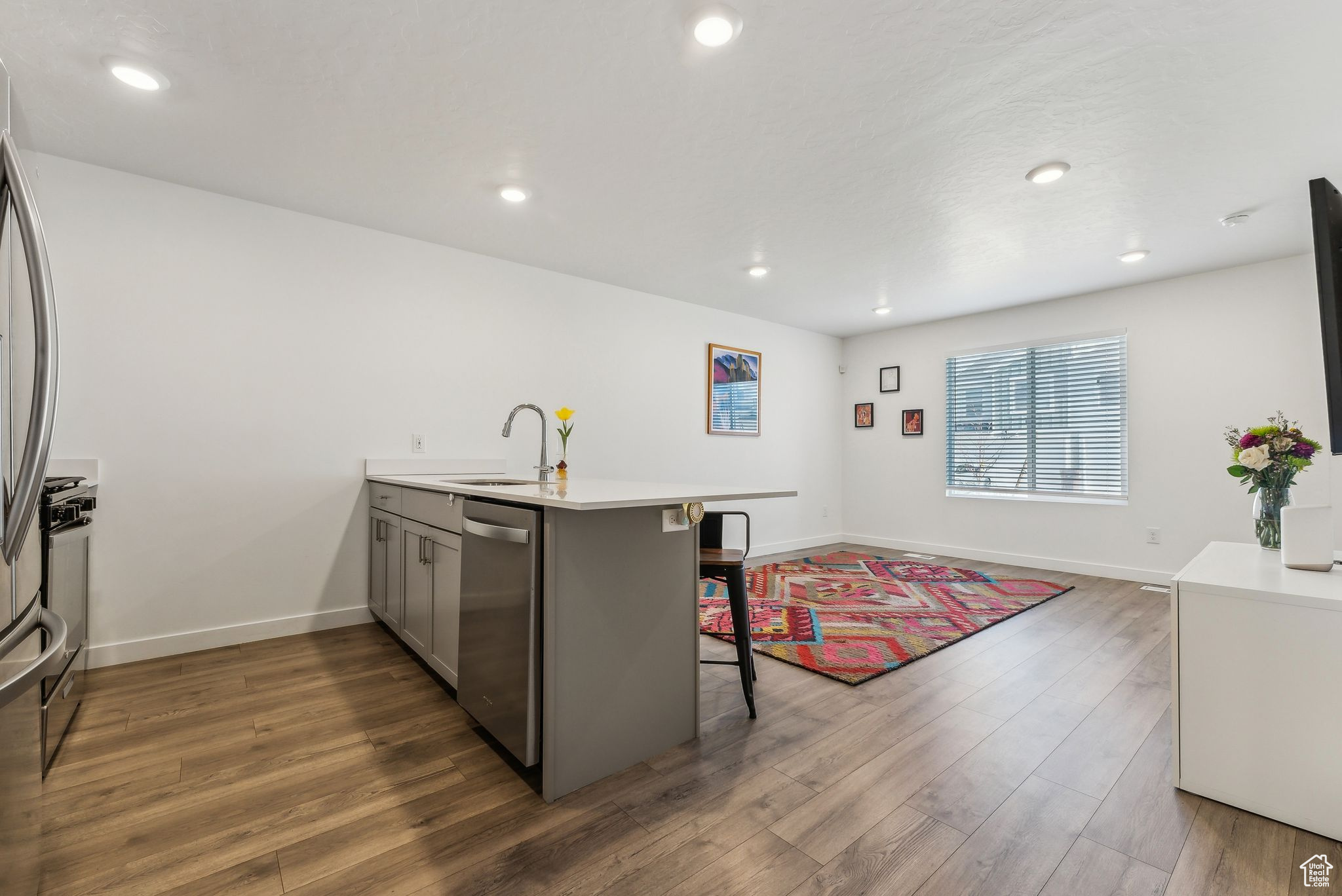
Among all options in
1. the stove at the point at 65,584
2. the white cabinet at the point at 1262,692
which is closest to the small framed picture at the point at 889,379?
the white cabinet at the point at 1262,692

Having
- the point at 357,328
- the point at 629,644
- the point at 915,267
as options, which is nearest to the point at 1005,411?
the point at 915,267

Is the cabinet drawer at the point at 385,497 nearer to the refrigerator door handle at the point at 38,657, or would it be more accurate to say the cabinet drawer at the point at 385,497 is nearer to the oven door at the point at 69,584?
the oven door at the point at 69,584

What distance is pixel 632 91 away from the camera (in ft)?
7.08

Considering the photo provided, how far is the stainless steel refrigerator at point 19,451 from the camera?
88 cm

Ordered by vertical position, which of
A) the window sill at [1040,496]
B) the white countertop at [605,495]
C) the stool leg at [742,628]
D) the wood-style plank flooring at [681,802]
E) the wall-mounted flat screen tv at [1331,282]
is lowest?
the wood-style plank flooring at [681,802]

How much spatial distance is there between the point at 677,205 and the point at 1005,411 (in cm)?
397

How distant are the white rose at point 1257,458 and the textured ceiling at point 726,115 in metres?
1.34

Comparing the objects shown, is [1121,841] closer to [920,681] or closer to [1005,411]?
[920,681]

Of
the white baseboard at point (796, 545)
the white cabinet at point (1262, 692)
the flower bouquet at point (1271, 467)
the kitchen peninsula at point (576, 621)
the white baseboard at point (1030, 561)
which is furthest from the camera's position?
the white baseboard at point (796, 545)

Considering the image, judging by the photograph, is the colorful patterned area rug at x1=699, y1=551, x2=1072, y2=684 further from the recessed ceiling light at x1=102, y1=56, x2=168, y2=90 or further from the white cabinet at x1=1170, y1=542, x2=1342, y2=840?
the recessed ceiling light at x1=102, y1=56, x2=168, y2=90

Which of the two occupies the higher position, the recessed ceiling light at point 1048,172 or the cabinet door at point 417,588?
the recessed ceiling light at point 1048,172

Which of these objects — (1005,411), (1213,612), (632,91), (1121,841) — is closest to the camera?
(1121,841)

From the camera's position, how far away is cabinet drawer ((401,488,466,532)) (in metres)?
2.22

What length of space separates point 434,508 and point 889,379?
520cm
